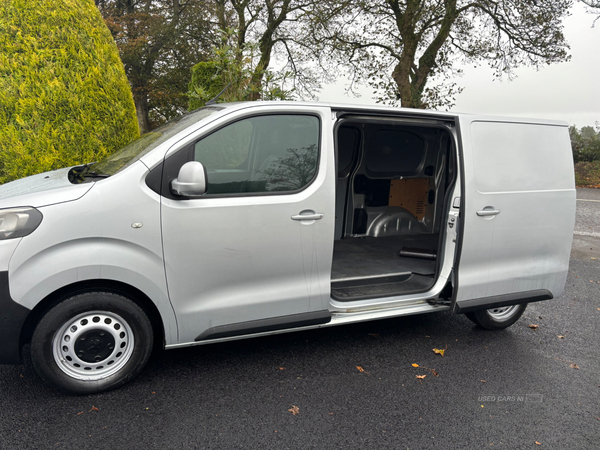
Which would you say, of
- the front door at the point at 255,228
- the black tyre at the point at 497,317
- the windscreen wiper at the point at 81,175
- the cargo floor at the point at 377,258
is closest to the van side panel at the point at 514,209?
the black tyre at the point at 497,317

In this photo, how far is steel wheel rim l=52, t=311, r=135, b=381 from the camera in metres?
2.93

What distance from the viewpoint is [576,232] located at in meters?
10.5

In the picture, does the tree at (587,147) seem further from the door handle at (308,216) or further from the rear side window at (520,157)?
the door handle at (308,216)

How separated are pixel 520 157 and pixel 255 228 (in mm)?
2440

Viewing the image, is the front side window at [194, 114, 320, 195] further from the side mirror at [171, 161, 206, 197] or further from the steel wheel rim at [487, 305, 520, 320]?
the steel wheel rim at [487, 305, 520, 320]

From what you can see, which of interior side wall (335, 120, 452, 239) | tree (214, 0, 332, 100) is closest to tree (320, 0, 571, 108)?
tree (214, 0, 332, 100)

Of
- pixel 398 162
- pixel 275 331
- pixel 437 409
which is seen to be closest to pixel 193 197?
pixel 275 331

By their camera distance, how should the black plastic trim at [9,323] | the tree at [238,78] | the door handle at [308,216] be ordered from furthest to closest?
the tree at [238,78] → the door handle at [308,216] → the black plastic trim at [9,323]

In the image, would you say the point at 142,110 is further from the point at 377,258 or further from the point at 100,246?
the point at 100,246

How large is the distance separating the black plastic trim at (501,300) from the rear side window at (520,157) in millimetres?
931

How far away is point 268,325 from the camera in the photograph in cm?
330

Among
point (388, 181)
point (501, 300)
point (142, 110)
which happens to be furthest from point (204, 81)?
point (142, 110)

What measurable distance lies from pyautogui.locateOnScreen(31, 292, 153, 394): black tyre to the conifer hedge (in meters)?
3.65

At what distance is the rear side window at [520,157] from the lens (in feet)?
12.7
